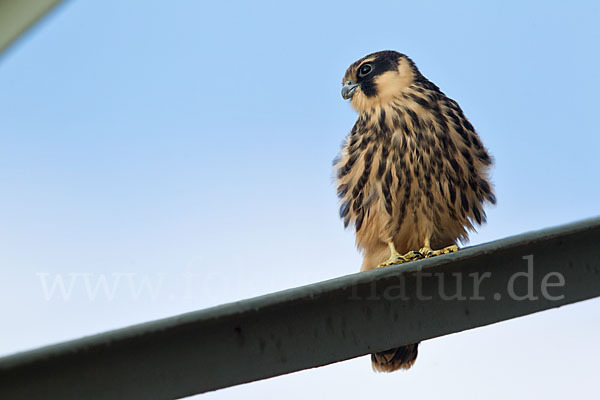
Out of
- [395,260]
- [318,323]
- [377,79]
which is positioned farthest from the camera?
[377,79]

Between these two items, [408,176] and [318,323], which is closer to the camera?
[318,323]

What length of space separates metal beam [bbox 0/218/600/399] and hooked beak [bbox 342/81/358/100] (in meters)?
1.70

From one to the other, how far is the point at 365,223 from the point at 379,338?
1.46 meters

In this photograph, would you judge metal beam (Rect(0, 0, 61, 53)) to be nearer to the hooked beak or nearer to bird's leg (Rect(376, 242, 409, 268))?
the hooked beak

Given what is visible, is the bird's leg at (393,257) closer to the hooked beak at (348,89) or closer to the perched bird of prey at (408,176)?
the perched bird of prey at (408,176)

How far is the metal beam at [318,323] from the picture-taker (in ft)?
3.52

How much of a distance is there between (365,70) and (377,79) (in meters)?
0.08

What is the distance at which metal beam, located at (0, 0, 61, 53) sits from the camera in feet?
7.30

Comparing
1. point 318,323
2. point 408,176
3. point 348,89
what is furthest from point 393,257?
point 318,323

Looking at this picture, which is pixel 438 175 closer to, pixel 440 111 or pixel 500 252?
pixel 440 111

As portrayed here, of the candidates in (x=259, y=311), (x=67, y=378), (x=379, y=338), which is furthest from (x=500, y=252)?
(x=67, y=378)

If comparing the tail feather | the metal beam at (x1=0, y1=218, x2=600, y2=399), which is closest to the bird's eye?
the tail feather

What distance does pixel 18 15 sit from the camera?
2.25 meters

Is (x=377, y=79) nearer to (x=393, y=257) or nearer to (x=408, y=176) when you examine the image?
(x=408, y=176)
